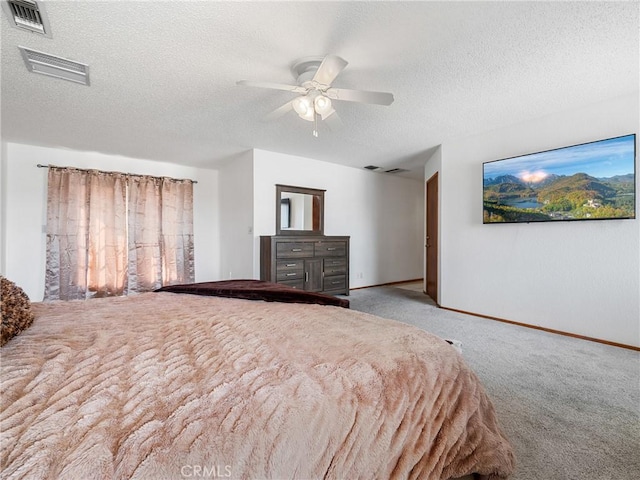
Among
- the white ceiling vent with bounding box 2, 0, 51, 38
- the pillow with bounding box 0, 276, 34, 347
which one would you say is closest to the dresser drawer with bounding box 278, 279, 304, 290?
the pillow with bounding box 0, 276, 34, 347

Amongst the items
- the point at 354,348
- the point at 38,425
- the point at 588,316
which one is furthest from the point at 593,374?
the point at 38,425

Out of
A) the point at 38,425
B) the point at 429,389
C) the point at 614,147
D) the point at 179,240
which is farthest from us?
the point at 179,240

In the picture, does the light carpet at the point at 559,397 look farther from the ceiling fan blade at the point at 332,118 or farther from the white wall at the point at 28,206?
the white wall at the point at 28,206

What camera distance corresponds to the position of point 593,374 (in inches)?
82.2

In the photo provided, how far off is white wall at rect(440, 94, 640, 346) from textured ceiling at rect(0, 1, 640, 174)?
265mm

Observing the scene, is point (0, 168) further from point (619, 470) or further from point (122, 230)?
point (619, 470)

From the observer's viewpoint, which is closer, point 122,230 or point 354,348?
point 354,348

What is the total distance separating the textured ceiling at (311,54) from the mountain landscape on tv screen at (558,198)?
2.45 ft

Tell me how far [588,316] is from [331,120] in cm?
317

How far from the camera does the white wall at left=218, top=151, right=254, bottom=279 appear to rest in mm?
4492

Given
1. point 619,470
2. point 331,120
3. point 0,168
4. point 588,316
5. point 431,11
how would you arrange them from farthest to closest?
point 0,168 → point 588,316 → point 331,120 → point 431,11 → point 619,470

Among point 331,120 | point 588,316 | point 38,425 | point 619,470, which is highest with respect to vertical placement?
point 331,120

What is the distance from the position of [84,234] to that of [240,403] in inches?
197

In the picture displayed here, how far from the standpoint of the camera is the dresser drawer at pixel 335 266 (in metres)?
4.77
